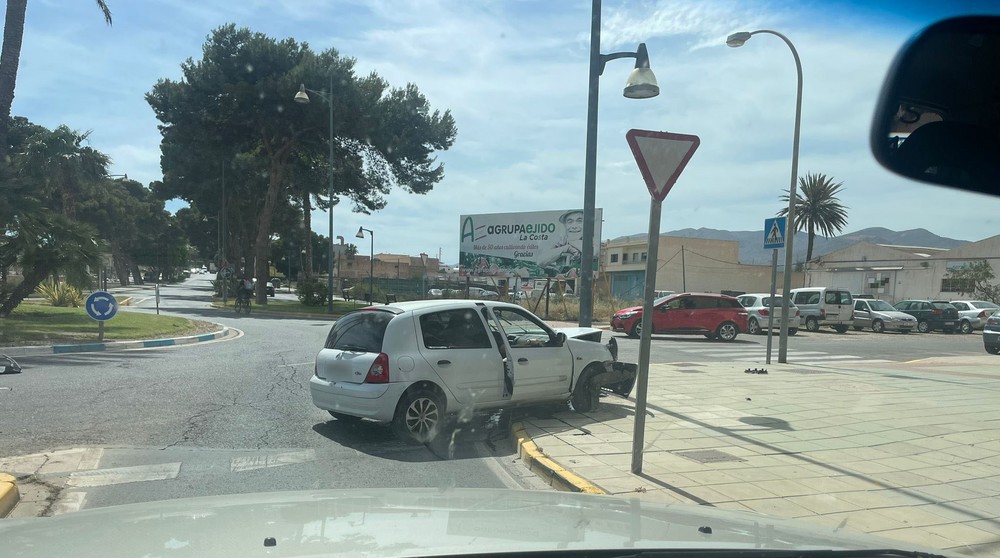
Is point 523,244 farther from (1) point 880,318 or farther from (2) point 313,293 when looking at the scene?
(1) point 880,318

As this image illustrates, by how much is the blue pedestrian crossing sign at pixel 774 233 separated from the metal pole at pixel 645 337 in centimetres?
894

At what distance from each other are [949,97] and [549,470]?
13.7 ft

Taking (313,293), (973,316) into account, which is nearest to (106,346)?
(313,293)

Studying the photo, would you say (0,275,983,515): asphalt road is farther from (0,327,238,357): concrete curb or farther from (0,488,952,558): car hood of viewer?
(0,488,952,558): car hood of viewer

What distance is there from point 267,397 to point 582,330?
461 cm

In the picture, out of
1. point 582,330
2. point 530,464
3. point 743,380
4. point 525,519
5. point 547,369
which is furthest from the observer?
point 743,380

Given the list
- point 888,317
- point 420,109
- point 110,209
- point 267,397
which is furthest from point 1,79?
point 110,209

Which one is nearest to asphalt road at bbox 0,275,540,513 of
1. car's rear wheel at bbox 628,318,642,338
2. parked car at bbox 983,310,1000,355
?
car's rear wheel at bbox 628,318,642,338

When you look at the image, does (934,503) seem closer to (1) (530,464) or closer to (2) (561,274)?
(1) (530,464)

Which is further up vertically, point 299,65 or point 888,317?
point 299,65

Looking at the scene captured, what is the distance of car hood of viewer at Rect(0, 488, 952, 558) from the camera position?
2.39m

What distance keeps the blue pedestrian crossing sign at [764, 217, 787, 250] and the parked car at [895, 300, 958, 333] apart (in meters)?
22.8

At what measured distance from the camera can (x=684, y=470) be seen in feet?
20.3

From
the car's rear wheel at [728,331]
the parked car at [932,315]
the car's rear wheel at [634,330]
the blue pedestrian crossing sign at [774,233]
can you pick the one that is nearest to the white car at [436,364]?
the blue pedestrian crossing sign at [774,233]
